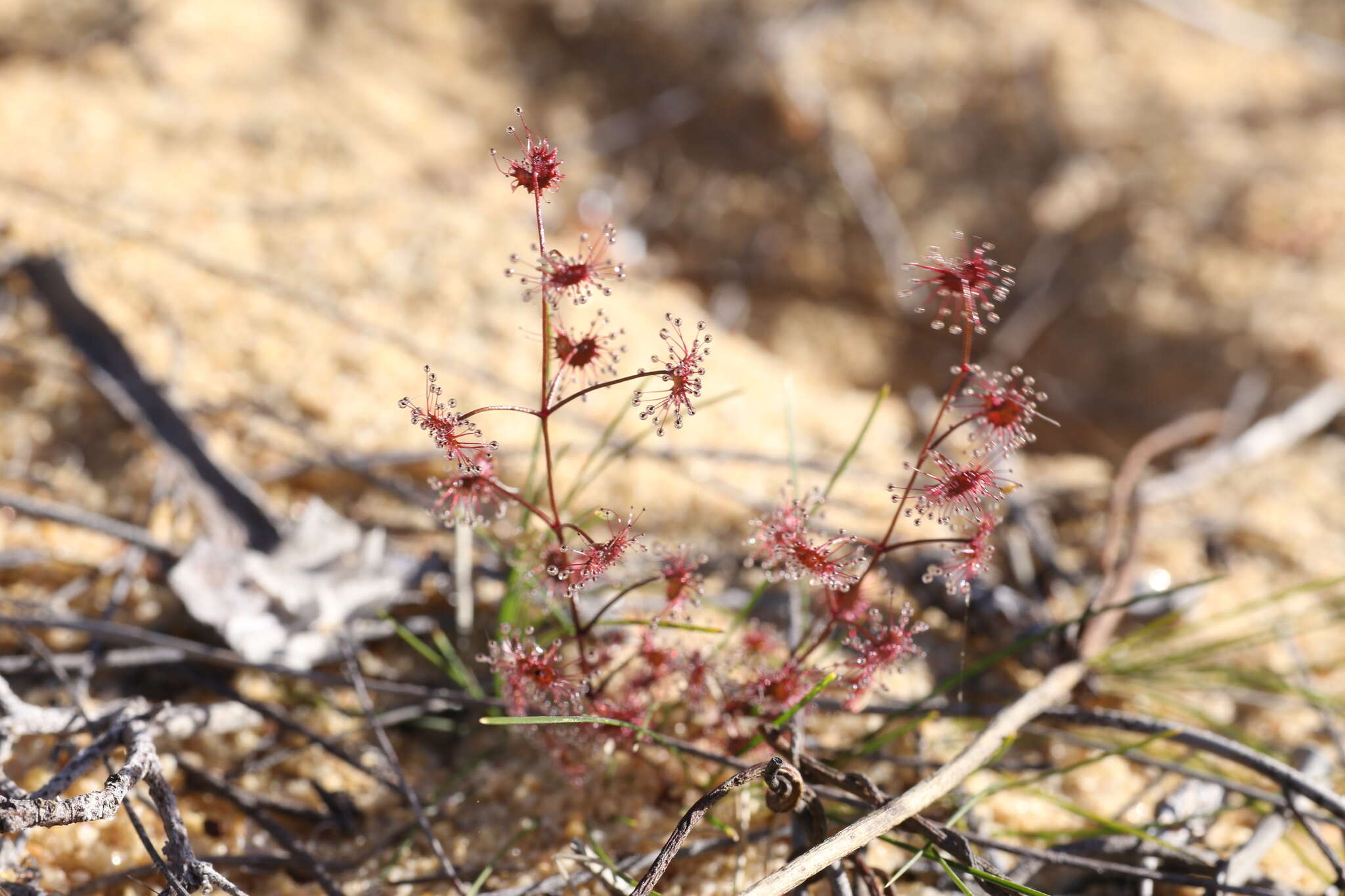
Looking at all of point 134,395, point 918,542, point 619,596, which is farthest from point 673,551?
point 134,395

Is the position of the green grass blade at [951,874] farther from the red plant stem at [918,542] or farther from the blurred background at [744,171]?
the blurred background at [744,171]

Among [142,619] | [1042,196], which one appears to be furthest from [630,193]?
[142,619]

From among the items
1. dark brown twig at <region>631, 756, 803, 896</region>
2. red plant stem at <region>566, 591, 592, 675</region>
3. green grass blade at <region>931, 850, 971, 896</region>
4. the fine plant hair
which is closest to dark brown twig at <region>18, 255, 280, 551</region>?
the fine plant hair

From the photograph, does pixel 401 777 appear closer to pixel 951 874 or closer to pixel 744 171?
pixel 951 874

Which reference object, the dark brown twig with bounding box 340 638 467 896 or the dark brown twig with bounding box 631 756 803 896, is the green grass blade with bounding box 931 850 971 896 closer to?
the dark brown twig with bounding box 631 756 803 896

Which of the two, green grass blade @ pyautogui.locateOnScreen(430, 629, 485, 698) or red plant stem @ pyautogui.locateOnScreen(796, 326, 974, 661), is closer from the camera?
red plant stem @ pyautogui.locateOnScreen(796, 326, 974, 661)

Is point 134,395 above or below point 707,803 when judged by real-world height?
above

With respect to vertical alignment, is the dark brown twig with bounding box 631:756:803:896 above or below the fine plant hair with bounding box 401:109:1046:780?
below

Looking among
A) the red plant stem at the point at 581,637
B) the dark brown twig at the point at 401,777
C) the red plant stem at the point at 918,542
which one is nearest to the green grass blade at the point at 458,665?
the dark brown twig at the point at 401,777
